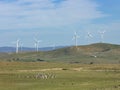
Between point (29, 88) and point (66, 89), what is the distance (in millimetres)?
5824

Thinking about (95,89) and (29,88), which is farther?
(29,88)

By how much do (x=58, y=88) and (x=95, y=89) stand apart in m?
5.69

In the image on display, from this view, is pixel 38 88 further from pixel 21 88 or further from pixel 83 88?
pixel 83 88

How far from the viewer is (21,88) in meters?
59.6

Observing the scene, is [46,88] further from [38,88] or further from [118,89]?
[118,89]

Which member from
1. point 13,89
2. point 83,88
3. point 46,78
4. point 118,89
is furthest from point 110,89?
point 46,78

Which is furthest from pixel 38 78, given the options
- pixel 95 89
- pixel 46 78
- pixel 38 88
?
pixel 95 89

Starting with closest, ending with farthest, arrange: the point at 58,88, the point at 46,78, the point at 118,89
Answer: the point at 118,89
the point at 58,88
the point at 46,78

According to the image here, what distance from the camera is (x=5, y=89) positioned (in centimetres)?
5756

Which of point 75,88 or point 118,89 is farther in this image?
point 75,88

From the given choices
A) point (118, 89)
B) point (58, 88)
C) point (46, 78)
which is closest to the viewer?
point (118, 89)

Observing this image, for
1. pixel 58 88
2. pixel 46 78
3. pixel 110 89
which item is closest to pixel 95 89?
pixel 110 89

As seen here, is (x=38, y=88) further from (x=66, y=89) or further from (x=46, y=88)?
(x=66, y=89)

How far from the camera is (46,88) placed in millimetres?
59844
